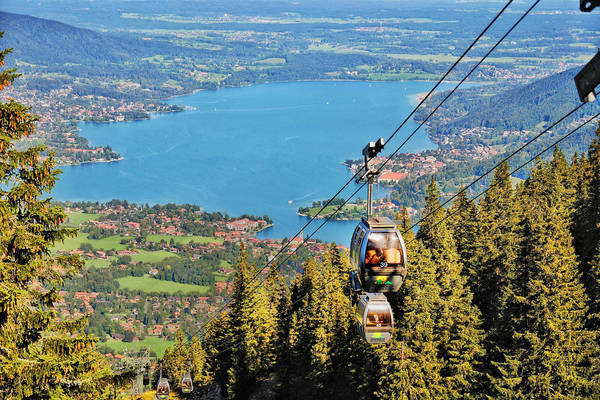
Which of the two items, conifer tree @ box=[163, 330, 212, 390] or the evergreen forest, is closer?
the evergreen forest

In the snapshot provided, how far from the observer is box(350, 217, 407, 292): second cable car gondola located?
9.30m

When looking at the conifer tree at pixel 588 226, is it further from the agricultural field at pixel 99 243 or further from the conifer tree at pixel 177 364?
the agricultural field at pixel 99 243

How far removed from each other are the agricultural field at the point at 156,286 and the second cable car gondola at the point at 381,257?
247 feet

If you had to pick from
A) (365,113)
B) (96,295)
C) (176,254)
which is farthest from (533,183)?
(365,113)

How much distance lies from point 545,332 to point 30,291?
43.4 feet

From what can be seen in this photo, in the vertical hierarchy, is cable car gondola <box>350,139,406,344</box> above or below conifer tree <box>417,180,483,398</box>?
above

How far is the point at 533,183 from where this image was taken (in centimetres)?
2997

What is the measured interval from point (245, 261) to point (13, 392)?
20.1 metres

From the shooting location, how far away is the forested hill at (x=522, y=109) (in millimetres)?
152625

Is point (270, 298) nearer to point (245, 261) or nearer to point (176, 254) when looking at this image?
point (245, 261)

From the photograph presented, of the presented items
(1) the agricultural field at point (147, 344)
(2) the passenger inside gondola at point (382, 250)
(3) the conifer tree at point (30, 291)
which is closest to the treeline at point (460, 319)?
(2) the passenger inside gondola at point (382, 250)

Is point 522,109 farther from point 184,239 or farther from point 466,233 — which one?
point 466,233

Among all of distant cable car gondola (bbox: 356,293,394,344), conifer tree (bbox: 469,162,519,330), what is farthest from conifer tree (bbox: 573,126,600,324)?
distant cable car gondola (bbox: 356,293,394,344)

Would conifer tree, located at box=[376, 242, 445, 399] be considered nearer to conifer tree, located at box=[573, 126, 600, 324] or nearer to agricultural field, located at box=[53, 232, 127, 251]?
conifer tree, located at box=[573, 126, 600, 324]
